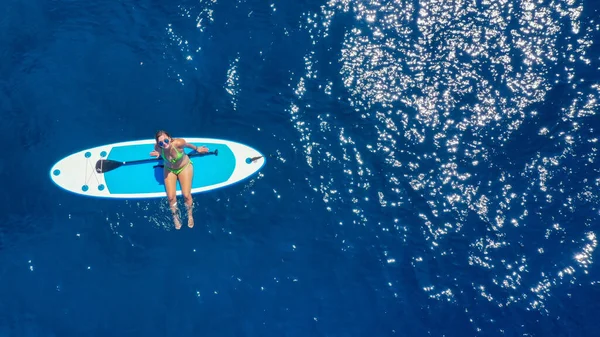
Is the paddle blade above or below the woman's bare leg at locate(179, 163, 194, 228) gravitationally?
above

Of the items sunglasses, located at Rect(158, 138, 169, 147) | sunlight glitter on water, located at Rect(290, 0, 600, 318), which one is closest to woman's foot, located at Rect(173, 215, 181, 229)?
sunglasses, located at Rect(158, 138, 169, 147)

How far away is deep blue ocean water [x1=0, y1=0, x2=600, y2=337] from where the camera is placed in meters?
13.6

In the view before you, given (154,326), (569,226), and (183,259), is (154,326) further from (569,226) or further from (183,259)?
(569,226)

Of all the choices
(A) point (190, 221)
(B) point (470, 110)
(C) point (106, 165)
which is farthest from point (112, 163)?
(B) point (470, 110)

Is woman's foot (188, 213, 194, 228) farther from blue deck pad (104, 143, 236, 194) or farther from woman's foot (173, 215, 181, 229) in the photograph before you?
blue deck pad (104, 143, 236, 194)

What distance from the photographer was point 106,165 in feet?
48.9

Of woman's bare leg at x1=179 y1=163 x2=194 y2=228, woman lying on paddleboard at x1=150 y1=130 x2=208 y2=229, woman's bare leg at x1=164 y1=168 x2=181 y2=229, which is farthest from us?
woman's bare leg at x1=179 y1=163 x2=194 y2=228

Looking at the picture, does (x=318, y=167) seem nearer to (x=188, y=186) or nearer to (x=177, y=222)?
(x=188, y=186)

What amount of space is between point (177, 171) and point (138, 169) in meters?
1.71

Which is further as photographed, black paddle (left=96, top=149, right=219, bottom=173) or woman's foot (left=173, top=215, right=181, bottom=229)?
black paddle (left=96, top=149, right=219, bottom=173)

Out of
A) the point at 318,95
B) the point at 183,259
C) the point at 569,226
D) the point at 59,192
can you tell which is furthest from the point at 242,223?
the point at 569,226

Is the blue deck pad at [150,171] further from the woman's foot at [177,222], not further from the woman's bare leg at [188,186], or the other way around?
the woman's foot at [177,222]

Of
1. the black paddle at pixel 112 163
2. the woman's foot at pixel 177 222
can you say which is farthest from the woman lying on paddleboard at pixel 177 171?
the black paddle at pixel 112 163

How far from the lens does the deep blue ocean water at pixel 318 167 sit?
13648 millimetres
